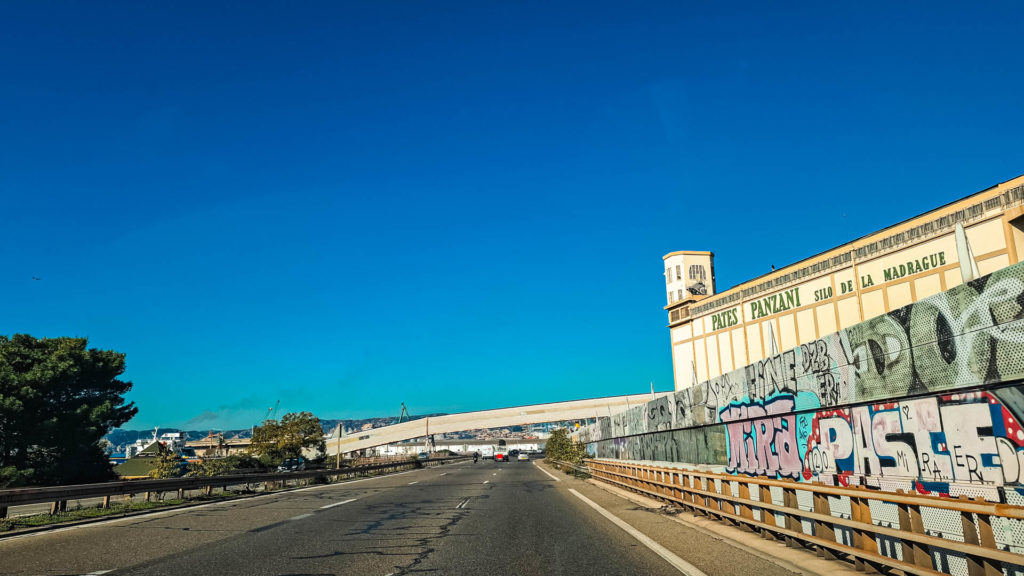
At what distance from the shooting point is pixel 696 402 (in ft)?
66.1

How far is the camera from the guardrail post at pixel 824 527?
362 inches

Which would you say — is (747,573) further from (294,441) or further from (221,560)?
(294,441)

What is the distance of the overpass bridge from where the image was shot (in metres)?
121

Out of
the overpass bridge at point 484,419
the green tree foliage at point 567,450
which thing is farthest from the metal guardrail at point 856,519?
the overpass bridge at point 484,419

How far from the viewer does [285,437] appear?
6259 cm

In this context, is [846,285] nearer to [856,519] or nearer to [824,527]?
[824,527]

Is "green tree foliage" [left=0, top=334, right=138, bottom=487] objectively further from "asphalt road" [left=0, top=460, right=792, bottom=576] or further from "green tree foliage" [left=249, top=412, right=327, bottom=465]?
"asphalt road" [left=0, top=460, right=792, bottom=576]

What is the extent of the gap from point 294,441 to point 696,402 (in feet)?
166

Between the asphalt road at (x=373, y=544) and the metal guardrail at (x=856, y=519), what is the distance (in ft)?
3.05

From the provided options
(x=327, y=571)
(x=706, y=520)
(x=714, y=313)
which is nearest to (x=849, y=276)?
(x=714, y=313)

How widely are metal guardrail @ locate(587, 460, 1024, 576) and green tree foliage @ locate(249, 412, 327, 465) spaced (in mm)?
53111

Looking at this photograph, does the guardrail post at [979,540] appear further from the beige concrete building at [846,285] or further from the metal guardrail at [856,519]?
the beige concrete building at [846,285]

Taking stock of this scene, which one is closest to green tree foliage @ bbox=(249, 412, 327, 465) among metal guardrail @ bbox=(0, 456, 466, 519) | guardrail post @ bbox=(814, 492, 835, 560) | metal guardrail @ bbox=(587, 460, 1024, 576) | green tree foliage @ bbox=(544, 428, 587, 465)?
green tree foliage @ bbox=(544, 428, 587, 465)

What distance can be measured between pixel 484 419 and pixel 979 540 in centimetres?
12334
